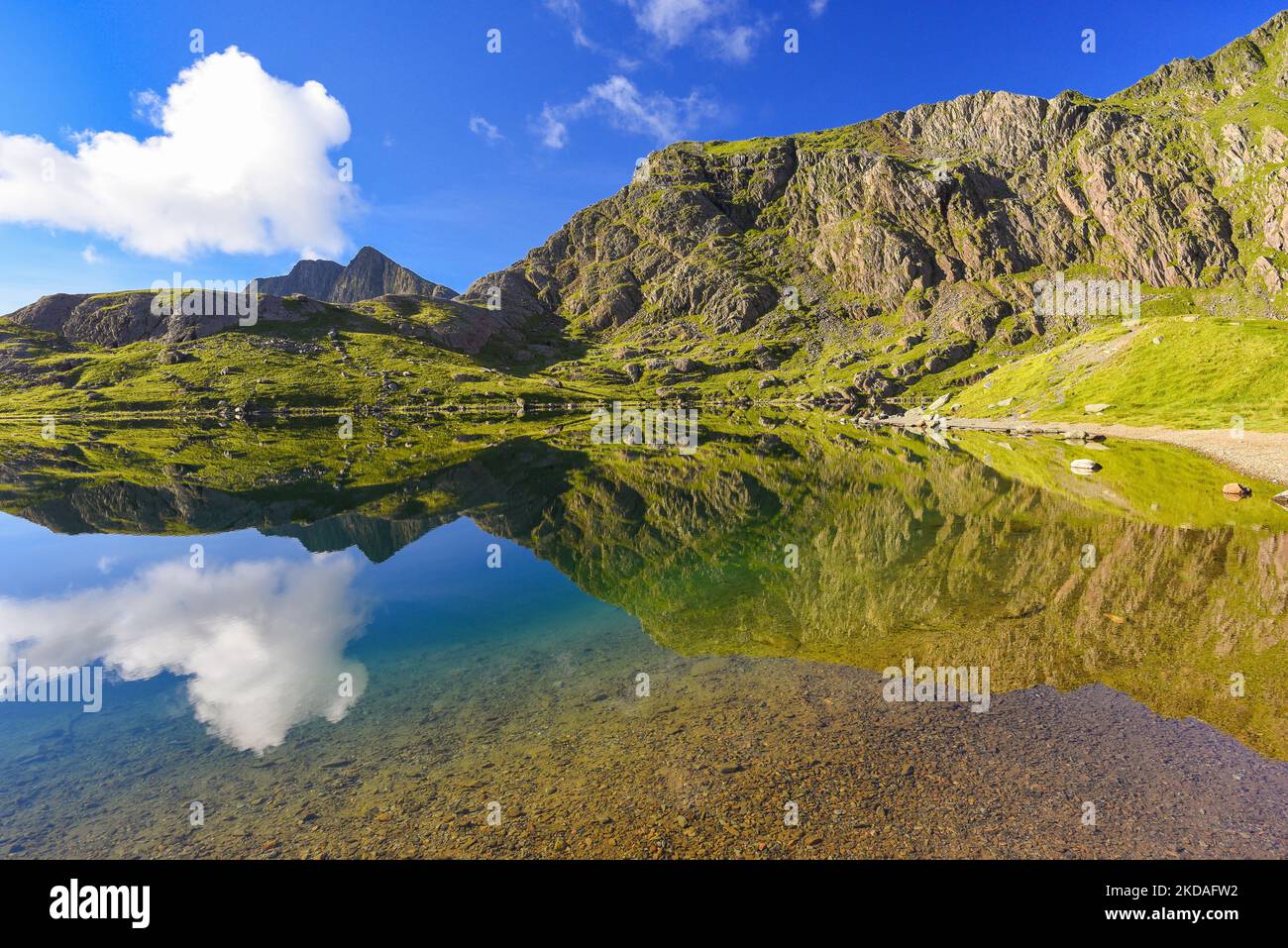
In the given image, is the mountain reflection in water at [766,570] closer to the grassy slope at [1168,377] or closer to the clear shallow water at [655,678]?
the clear shallow water at [655,678]

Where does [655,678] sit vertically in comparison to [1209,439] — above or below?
below

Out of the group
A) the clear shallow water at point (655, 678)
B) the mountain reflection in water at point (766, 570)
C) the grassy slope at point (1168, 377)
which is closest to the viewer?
the clear shallow water at point (655, 678)

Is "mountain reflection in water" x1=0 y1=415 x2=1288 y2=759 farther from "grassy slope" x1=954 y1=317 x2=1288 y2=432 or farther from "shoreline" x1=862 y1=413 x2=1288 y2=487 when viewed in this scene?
"grassy slope" x1=954 y1=317 x2=1288 y2=432

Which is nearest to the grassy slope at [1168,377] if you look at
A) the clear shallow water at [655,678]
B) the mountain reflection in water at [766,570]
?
the mountain reflection in water at [766,570]

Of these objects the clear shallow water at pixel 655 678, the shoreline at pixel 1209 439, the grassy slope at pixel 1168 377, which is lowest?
the clear shallow water at pixel 655 678

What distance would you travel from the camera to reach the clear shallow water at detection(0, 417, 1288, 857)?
1274cm

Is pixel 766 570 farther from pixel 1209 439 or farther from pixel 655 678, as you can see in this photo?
pixel 1209 439

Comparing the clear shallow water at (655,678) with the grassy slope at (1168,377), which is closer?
the clear shallow water at (655,678)

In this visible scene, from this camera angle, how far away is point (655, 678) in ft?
65.5

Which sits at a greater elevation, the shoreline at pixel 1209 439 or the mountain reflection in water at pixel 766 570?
the shoreline at pixel 1209 439

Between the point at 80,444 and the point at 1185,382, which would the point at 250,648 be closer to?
the point at 80,444

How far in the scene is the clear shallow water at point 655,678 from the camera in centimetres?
1274

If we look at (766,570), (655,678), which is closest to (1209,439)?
(766,570)

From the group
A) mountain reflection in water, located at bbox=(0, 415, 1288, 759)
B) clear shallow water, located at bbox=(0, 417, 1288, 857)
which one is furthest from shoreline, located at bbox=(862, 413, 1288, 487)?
clear shallow water, located at bbox=(0, 417, 1288, 857)
